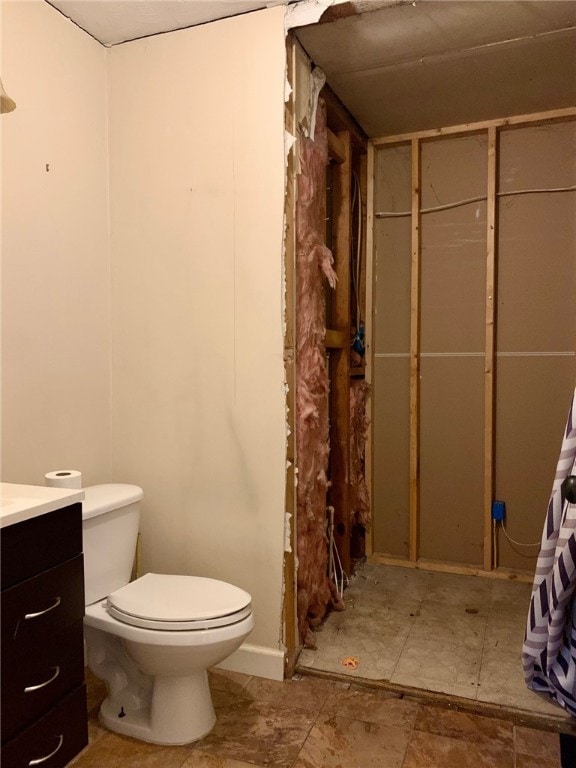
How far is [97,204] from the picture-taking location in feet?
7.39

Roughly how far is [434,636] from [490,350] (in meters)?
1.44

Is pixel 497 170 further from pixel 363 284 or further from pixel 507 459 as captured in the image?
pixel 507 459

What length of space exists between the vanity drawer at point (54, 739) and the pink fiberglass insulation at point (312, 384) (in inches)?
38.5

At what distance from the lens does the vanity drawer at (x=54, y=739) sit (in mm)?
1310

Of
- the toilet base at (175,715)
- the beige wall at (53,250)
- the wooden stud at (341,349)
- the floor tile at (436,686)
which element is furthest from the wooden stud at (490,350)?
the beige wall at (53,250)

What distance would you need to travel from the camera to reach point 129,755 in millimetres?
1703

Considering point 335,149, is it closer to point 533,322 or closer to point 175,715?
point 533,322

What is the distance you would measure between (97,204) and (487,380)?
6.78ft

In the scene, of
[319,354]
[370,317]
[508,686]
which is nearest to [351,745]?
[508,686]

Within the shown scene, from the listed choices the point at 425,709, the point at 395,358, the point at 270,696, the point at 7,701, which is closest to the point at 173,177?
the point at 395,358

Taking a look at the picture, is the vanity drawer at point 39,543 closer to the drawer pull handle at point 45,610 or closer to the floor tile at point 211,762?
the drawer pull handle at point 45,610

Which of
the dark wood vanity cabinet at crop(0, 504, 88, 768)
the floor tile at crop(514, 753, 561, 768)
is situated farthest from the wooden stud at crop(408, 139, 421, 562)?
the dark wood vanity cabinet at crop(0, 504, 88, 768)

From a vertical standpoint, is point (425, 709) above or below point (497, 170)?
below

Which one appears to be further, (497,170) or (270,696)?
(497,170)
